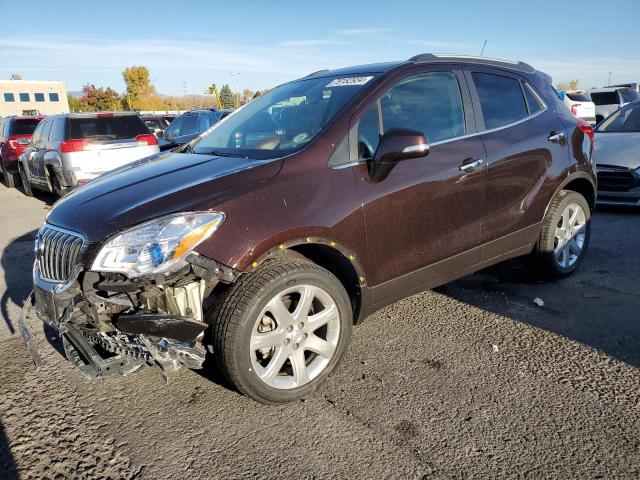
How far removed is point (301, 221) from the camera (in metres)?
2.66

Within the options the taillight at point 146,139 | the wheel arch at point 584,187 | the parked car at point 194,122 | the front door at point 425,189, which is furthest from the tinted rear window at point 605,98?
the front door at point 425,189

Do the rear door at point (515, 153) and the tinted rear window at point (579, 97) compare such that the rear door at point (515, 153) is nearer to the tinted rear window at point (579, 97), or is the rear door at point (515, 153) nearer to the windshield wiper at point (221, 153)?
the windshield wiper at point (221, 153)

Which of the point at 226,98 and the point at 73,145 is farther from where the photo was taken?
the point at 226,98

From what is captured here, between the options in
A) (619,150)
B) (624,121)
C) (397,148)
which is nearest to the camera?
(397,148)

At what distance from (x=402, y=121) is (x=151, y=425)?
2.38 meters

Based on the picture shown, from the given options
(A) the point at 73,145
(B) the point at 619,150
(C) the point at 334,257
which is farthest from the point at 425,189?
(A) the point at 73,145

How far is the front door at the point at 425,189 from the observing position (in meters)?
3.02

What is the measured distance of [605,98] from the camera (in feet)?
59.8

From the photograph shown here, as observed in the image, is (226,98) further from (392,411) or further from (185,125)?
(392,411)

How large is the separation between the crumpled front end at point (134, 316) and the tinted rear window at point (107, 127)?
7.09m

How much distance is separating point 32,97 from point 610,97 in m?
82.2

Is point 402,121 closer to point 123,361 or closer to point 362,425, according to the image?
point 362,425

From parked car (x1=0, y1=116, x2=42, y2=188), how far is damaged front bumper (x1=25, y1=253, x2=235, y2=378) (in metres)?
12.1

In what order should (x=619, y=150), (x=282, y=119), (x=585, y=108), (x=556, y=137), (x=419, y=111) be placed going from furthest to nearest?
1. (x=585, y=108)
2. (x=619, y=150)
3. (x=556, y=137)
4. (x=282, y=119)
5. (x=419, y=111)
